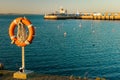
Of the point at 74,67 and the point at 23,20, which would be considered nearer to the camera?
the point at 23,20

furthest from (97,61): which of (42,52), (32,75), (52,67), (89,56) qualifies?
(32,75)

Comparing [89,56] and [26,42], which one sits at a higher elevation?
[26,42]

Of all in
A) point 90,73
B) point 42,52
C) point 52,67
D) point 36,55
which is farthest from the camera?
point 42,52

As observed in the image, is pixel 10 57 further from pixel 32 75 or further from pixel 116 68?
pixel 32 75

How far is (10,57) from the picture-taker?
4369 centimetres

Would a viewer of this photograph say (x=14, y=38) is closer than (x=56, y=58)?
Yes

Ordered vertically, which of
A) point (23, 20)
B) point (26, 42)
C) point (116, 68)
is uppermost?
point (23, 20)

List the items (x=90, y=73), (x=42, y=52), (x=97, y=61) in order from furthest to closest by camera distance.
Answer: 1. (x=42, y=52)
2. (x=97, y=61)
3. (x=90, y=73)

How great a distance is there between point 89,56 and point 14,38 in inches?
966

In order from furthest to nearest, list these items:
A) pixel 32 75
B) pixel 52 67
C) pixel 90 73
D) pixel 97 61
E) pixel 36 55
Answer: pixel 36 55, pixel 97 61, pixel 52 67, pixel 90 73, pixel 32 75

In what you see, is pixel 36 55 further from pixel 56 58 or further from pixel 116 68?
pixel 116 68

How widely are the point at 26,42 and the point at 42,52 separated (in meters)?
27.0

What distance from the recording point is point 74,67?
3694 centimetres

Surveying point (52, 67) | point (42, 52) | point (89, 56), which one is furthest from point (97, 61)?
point (42, 52)
